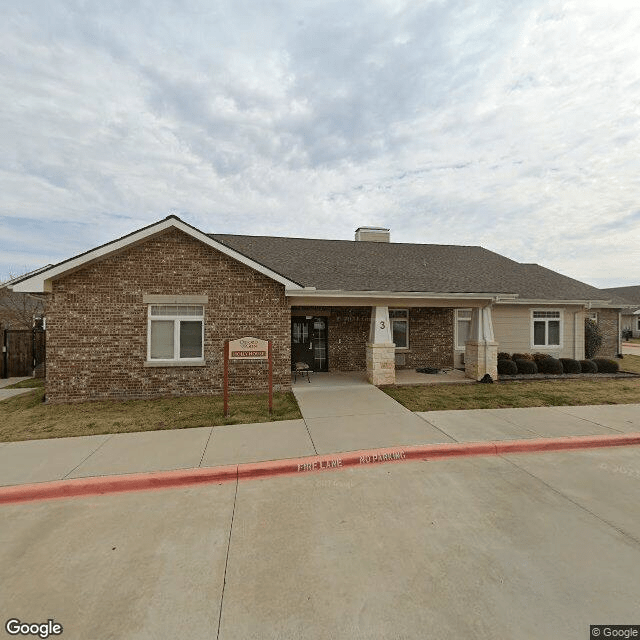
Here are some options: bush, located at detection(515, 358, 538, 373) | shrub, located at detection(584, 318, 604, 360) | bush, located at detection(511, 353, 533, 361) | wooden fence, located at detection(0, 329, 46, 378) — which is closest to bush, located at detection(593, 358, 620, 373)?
bush, located at detection(511, 353, 533, 361)

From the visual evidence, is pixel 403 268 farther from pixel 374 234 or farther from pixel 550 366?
pixel 550 366

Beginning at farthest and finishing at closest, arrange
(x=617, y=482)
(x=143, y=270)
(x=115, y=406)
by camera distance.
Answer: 1. (x=143, y=270)
2. (x=115, y=406)
3. (x=617, y=482)

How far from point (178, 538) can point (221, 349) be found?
20.8 feet

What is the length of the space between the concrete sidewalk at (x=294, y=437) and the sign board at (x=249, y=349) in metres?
1.51

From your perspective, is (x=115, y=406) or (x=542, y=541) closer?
(x=542, y=541)

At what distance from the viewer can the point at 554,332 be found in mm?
14344

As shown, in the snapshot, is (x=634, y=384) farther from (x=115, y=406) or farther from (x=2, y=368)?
(x=2, y=368)

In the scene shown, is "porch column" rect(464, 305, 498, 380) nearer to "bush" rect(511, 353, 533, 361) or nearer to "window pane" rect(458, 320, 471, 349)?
"window pane" rect(458, 320, 471, 349)

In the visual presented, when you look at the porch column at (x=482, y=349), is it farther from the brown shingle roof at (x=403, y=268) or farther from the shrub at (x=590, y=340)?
the shrub at (x=590, y=340)

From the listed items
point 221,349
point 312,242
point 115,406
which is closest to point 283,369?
point 221,349

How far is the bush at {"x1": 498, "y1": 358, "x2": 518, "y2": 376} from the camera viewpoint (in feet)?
39.5

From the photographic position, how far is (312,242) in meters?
16.4

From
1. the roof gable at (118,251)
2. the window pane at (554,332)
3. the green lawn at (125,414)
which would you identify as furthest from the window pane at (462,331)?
the green lawn at (125,414)

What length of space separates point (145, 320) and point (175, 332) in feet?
2.72
